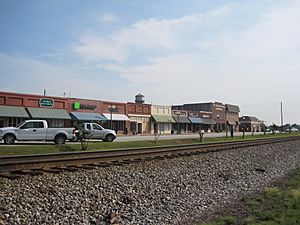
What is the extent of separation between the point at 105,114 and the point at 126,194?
172ft

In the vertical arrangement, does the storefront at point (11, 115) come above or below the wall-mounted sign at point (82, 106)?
below

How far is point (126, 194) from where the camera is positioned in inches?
348

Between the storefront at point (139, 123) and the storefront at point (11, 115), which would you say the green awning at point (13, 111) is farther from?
the storefront at point (139, 123)

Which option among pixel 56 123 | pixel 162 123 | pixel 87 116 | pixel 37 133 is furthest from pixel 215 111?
pixel 37 133

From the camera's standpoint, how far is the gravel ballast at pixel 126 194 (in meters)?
6.91

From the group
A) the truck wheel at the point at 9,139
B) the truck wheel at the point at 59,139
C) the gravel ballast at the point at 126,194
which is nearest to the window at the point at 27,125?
the truck wheel at the point at 9,139

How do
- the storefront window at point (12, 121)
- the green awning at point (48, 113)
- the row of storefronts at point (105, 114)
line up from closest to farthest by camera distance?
the storefront window at point (12, 121)
the row of storefronts at point (105, 114)
the green awning at point (48, 113)

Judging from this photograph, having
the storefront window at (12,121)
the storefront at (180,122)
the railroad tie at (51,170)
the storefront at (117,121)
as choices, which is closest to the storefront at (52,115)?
the storefront window at (12,121)

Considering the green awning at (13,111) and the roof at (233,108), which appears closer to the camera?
the green awning at (13,111)

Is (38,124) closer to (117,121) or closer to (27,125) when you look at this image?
(27,125)

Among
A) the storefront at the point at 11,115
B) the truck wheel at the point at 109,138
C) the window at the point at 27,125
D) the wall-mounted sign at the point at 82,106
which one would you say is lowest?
the truck wheel at the point at 109,138

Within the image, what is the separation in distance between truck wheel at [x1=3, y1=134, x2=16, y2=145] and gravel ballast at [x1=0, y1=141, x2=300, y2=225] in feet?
53.0

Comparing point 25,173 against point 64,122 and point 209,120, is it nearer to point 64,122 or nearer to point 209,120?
point 64,122

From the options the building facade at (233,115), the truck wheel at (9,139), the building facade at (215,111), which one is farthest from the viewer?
the building facade at (233,115)
